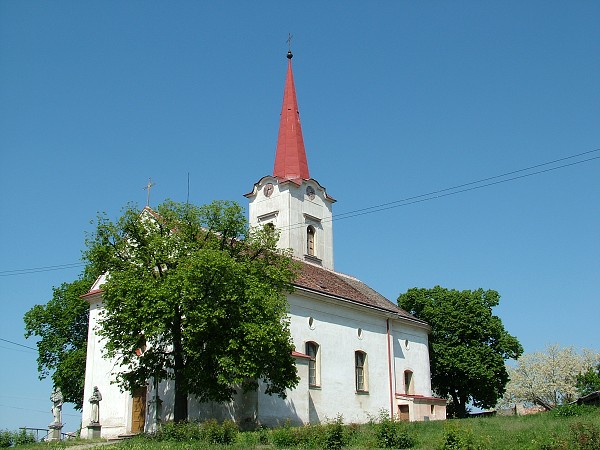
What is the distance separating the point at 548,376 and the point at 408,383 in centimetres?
3790

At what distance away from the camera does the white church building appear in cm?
2977

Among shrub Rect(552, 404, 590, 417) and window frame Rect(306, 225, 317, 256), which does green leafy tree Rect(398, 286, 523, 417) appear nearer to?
window frame Rect(306, 225, 317, 256)

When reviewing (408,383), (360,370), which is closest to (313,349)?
(360,370)

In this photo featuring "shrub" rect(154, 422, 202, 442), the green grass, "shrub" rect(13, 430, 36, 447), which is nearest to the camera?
the green grass

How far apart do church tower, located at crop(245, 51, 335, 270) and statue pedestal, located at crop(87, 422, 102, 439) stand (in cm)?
1662

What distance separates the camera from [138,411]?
30.1m

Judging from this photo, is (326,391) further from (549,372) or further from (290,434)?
(549,372)

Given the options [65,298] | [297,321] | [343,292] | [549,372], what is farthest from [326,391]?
[549,372]

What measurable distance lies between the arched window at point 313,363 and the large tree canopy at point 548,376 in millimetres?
44647

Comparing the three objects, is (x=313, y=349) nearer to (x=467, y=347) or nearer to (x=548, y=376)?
(x=467, y=347)

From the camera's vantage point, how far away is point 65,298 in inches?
1588

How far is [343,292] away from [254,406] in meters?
10.8

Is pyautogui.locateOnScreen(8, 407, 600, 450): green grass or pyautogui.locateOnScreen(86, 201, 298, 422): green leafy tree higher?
pyautogui.locateOnScreen(86, 201, 298, 422): green leafy tree

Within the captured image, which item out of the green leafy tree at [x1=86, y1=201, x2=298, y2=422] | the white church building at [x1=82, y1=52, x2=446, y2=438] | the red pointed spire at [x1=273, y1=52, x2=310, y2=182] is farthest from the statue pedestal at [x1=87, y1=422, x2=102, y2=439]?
the red pointed spire at [x1=273, y1=52, x2=310, y2=182]
